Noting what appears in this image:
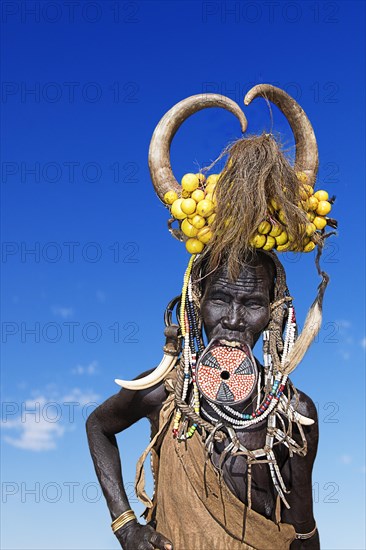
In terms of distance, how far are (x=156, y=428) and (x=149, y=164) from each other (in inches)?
63.3

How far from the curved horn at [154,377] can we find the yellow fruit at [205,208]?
0.92 m

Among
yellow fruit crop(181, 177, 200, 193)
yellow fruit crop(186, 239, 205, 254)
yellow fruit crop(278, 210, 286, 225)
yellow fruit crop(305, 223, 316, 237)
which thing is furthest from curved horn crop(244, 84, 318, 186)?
yellow fruit crop(186, 239, 205, 254)

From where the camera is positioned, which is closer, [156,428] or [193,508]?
[193,508]

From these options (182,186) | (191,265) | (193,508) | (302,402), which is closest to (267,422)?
(302,402)

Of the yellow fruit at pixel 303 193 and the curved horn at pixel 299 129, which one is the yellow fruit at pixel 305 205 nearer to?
the yellow fruit at pixel 303 193

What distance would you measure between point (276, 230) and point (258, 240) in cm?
12

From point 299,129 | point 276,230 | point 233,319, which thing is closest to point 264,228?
point 276,230

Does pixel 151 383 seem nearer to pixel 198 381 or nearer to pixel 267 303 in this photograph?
pixel 198 381

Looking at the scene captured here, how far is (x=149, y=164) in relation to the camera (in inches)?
185

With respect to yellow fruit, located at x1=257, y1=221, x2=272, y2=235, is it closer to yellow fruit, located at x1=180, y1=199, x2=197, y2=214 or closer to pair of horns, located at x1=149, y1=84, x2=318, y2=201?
yellow fruit, located at x1=180, y1=199, x2=197, y2=214

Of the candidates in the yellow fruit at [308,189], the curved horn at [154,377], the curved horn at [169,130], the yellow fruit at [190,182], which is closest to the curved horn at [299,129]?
the yellow fruit at [308,189]

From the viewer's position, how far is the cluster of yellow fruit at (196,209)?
14.5 feet

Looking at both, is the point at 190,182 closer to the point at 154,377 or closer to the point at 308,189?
the point at 308,189

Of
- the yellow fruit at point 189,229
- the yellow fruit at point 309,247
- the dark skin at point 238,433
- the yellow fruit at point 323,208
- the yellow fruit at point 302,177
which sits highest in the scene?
the yellow fruit at point 302,177
